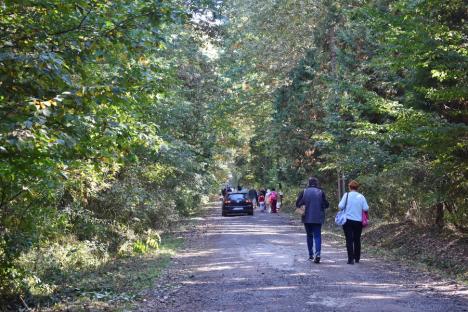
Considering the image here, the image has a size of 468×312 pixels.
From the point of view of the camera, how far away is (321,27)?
24.8m

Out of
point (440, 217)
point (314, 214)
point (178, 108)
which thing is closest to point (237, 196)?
point (178, 108)

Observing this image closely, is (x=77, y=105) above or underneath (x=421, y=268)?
above

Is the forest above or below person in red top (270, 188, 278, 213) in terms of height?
above

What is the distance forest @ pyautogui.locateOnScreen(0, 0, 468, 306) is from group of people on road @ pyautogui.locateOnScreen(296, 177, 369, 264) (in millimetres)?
1747

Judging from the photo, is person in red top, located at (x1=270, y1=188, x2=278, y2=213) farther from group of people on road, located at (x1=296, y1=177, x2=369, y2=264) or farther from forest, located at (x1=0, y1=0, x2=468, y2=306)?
group of people on road, located at (x1=296, y1=177, x2=369, y2=264)

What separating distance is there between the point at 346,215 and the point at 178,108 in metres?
8.53

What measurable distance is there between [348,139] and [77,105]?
50.6 ft

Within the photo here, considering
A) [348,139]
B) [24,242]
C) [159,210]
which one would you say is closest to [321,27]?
[348,139]

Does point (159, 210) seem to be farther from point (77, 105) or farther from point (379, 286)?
point (77, 105)

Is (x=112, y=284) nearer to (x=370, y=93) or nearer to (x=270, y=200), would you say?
(x=370, y=93)

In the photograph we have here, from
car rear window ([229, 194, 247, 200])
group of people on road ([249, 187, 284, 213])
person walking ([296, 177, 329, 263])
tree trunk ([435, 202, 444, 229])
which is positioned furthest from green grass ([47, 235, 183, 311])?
group of people on road ([249, 187, 284, 213])

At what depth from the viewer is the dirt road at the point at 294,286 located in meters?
8.04

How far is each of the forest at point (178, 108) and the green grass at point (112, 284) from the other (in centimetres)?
46

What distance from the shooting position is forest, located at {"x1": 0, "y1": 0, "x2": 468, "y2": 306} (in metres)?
6.58
